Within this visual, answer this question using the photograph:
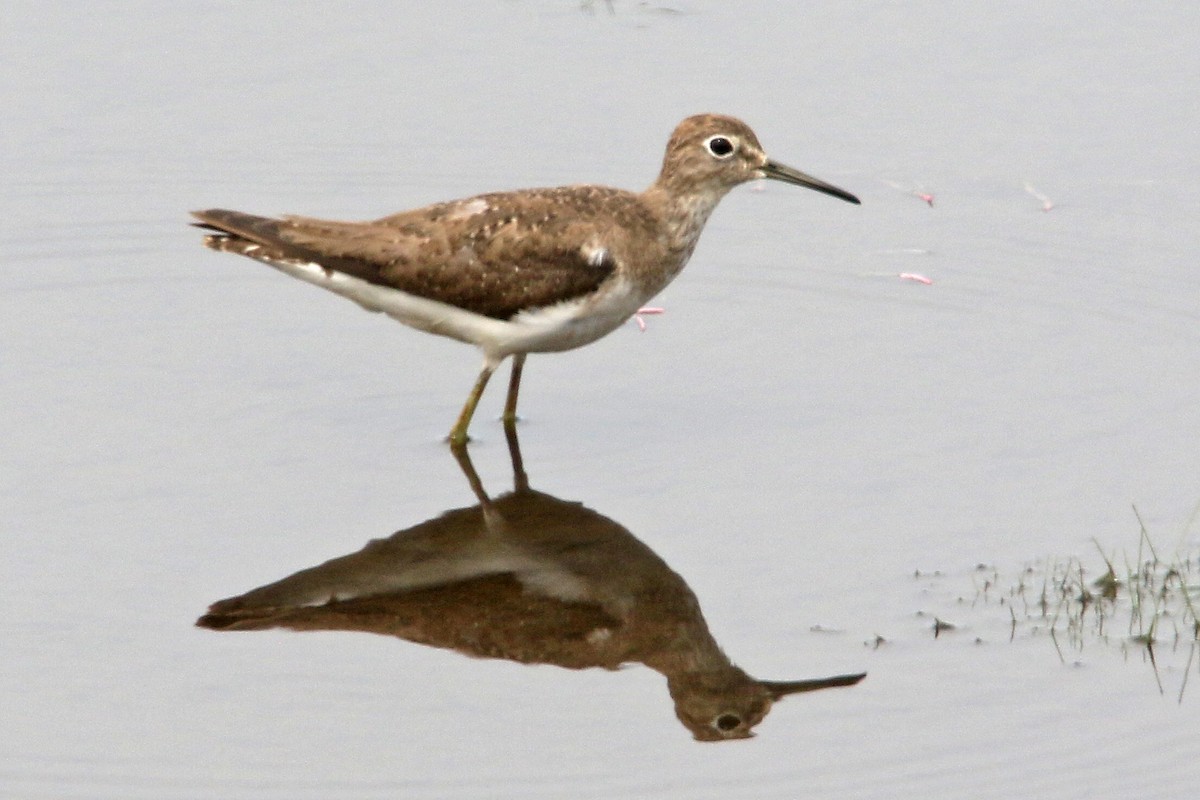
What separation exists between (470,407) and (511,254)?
89 cm

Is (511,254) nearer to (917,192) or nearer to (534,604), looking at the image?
(534,604)

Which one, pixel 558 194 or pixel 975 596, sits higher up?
pixel 558 194

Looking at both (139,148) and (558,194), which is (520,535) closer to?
(558,194)

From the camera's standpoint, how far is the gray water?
27.9 feet

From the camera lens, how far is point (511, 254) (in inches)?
443

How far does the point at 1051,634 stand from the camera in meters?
9.29

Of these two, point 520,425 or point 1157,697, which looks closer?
point 1157,697

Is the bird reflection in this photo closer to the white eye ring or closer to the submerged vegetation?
the submerged vegetation

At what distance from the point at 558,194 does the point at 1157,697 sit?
4487 millimetres

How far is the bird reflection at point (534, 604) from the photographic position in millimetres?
9008

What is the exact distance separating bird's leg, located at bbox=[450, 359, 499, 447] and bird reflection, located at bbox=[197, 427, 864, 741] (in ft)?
3.31

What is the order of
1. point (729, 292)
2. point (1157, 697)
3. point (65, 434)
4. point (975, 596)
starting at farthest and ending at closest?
point (729, 292) < point (65, 434) < point (975, 596) < point (1157, 697)

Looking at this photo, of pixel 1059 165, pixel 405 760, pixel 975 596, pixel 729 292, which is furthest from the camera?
pixel 1059 165

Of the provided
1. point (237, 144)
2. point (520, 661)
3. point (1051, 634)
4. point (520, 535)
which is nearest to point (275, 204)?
point (237, 144)
